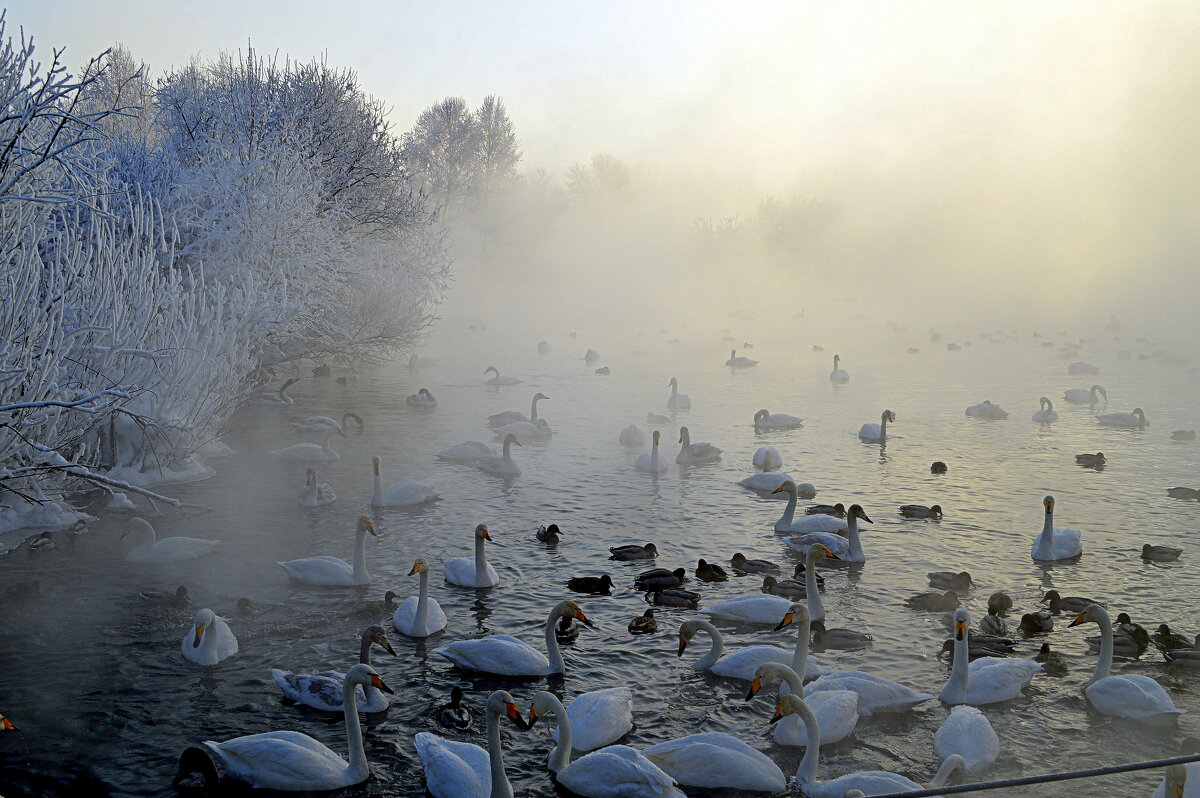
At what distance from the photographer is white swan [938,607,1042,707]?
9.01 metres

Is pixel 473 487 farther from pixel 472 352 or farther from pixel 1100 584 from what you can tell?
pixel 472 352

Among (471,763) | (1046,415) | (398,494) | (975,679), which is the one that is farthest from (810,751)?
(1046,415)

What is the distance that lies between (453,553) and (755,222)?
10199cm

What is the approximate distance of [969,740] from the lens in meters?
7.89

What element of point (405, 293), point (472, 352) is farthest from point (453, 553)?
point (472, 352)

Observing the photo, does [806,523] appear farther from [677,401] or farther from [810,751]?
[677,401]

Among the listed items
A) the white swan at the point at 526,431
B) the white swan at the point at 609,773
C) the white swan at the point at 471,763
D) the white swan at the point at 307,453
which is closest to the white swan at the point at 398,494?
the white swan at the point at 307,453

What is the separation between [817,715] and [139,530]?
10624 millimetres

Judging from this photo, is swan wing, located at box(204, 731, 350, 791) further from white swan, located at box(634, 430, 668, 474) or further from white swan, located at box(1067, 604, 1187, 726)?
white swan, located at box(634, 430, 668, 474)

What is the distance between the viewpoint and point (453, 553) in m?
14.0

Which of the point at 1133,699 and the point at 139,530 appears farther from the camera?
the point at 139,530

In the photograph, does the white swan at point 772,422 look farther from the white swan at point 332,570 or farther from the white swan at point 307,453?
the white swan at point 332,570

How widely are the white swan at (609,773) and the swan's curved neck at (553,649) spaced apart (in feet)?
6.57

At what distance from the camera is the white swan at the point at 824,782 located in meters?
7.01
